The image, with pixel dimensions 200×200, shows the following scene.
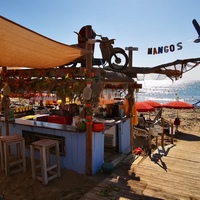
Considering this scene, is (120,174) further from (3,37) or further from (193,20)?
(193,20)

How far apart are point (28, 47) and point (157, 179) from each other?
14.0ft

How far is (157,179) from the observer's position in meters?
4.80

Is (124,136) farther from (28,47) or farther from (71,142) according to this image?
(28,47)

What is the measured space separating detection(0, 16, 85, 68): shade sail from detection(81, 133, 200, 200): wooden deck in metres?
3.03

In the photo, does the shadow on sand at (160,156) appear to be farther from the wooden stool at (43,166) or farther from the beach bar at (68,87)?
the wooden stool at (43,166)

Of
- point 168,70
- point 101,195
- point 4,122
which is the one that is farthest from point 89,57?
point 168,70

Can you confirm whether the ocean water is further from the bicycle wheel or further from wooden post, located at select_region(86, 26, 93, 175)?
wooden post, located at select_region(86, 26, 93, 175)

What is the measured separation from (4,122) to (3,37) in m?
4.47

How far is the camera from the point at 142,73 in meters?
8.25

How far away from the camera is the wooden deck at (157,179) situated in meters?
4.00

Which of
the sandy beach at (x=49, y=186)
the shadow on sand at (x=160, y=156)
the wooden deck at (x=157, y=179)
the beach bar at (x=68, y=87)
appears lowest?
the shadow on sand at (x=160, y=156)

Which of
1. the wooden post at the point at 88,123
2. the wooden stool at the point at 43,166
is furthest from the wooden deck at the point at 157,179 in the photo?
the wooden stool at the point at 43,166

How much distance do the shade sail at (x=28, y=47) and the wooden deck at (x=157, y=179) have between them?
3.03m

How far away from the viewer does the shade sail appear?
2822 millimetres
